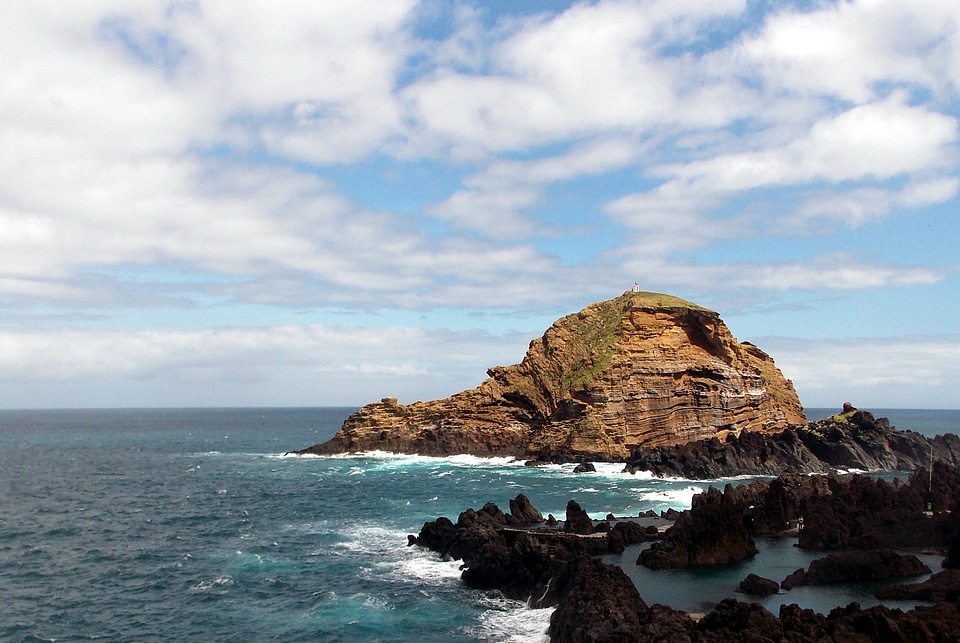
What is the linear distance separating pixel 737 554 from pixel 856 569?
5.96m

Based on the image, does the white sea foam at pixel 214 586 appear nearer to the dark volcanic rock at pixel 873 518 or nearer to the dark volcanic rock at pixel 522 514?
the dark volcanic rock at pixel 522 514

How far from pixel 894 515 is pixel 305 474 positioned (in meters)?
60.3

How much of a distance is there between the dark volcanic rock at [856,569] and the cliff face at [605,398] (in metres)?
52.4

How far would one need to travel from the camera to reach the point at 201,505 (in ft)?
206

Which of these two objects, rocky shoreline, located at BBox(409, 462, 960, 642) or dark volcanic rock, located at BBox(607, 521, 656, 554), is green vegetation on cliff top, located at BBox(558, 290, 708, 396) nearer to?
rocky shoreline, located at BBox(409, 462, 960, 642)

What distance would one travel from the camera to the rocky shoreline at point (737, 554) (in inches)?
876

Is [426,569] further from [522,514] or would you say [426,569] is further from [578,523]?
[578,523]

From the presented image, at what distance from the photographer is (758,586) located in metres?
29.7

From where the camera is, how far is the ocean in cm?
3162

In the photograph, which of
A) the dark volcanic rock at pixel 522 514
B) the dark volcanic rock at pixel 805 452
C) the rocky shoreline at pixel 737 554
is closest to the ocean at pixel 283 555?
the rocky shoreline at pixel 737 554

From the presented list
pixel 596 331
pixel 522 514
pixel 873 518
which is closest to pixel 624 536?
pixel 522 514

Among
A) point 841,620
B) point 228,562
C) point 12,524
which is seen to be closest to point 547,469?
point 228,562

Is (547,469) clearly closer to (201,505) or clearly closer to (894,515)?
(201,505)

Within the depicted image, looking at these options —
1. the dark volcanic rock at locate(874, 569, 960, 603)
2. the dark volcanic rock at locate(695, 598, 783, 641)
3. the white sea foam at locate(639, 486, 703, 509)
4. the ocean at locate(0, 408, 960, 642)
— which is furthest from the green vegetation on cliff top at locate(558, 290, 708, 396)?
the dark volcanic rock at locate(695, 598, 783, 641)
